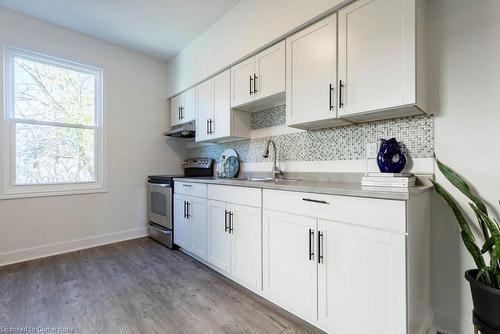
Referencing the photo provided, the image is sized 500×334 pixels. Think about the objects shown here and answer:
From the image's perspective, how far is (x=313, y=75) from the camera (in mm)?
1884

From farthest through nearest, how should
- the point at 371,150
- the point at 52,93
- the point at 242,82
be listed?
the point at 52,93
the point at 242,82
the point at 371,150

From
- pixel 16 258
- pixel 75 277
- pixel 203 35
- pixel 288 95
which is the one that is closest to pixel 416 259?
pixel 288 95

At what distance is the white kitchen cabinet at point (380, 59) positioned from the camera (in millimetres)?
1427

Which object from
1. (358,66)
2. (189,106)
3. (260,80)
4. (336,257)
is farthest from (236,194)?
(189,106)

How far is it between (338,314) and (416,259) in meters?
0.54

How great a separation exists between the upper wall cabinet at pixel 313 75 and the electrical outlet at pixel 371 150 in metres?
0.27

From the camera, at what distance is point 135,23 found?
283 centimetres

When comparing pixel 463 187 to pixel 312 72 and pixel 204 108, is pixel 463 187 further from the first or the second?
pixel 204 108

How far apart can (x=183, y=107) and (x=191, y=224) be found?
174 centimetres

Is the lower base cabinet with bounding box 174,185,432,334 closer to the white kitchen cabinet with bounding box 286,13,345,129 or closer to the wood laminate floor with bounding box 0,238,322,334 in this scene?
the wood laminate floor with bounding box 0,238,322,334

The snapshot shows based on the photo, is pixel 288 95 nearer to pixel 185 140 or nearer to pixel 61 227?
pixel 185 140

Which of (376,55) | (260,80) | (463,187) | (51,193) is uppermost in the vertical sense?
(260,80)

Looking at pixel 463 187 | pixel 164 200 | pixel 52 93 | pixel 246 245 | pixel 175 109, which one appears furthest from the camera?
pixel 175 109

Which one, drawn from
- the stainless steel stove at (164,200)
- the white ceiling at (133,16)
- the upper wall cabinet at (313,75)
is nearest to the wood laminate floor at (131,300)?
the stainless steel stove at (164,200)
